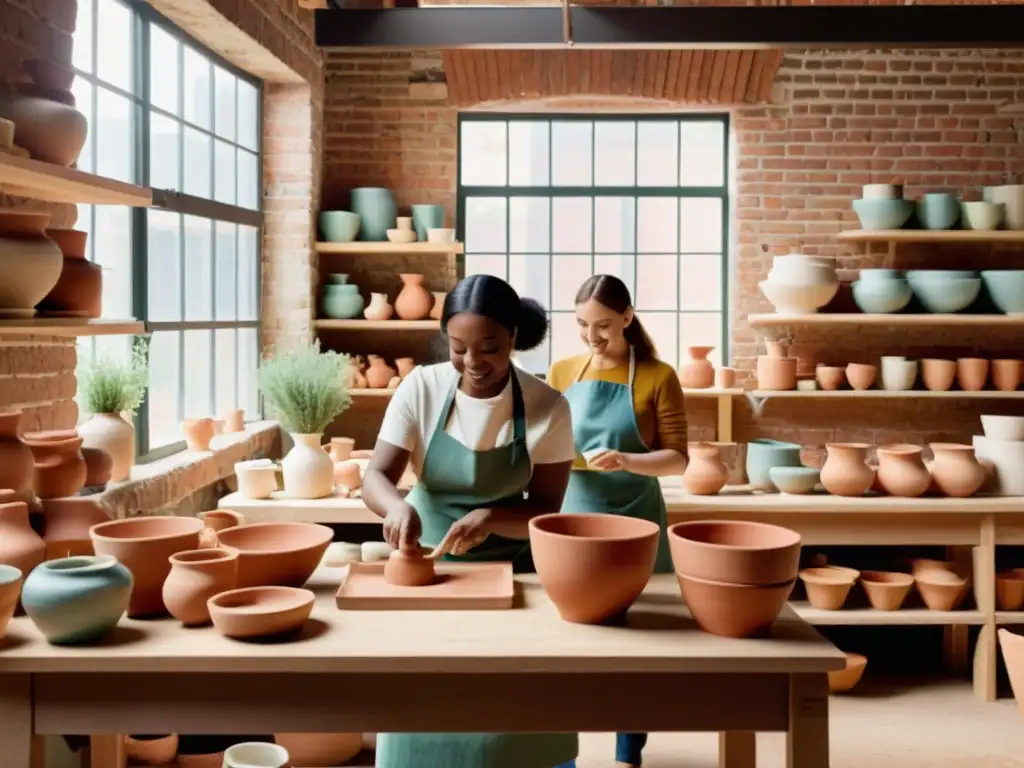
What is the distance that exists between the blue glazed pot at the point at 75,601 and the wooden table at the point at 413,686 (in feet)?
0.11

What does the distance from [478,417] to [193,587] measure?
2.76 feet

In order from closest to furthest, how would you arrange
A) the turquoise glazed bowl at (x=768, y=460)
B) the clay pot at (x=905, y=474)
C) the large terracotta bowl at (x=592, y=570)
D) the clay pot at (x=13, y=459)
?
the large terracotta bowl at (x=592, y=570) < the clay pot at (x=13, y=459) < the clay pot at (x=905, y=474) < the turquoise glazed bowl at (x=768, y=460)

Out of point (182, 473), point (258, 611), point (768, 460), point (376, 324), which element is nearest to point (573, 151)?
point (376, 324)

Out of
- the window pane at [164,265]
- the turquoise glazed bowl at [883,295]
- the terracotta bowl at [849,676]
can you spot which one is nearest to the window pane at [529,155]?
the turquoise glazed bowl at [883,295]

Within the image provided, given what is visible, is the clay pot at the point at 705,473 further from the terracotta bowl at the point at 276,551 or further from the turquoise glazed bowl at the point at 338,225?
the terracotta bowl at the point at 276,551

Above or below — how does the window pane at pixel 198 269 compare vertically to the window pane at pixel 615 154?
below

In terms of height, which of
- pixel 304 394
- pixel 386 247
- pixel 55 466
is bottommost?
pixel 55 466

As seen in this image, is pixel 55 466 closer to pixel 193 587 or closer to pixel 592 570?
pixel 193 587

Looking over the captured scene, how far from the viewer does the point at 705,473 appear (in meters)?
4.37

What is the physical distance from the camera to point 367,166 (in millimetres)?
5574

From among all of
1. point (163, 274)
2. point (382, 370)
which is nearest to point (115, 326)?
point (163, 274)

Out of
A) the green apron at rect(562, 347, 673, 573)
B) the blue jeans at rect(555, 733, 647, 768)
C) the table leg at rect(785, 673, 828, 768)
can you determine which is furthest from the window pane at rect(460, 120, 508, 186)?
the table leg at rect(785, 673, 828, 768)

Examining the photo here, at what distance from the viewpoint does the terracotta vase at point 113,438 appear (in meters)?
3.02

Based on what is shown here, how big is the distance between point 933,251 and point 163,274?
3990mm
